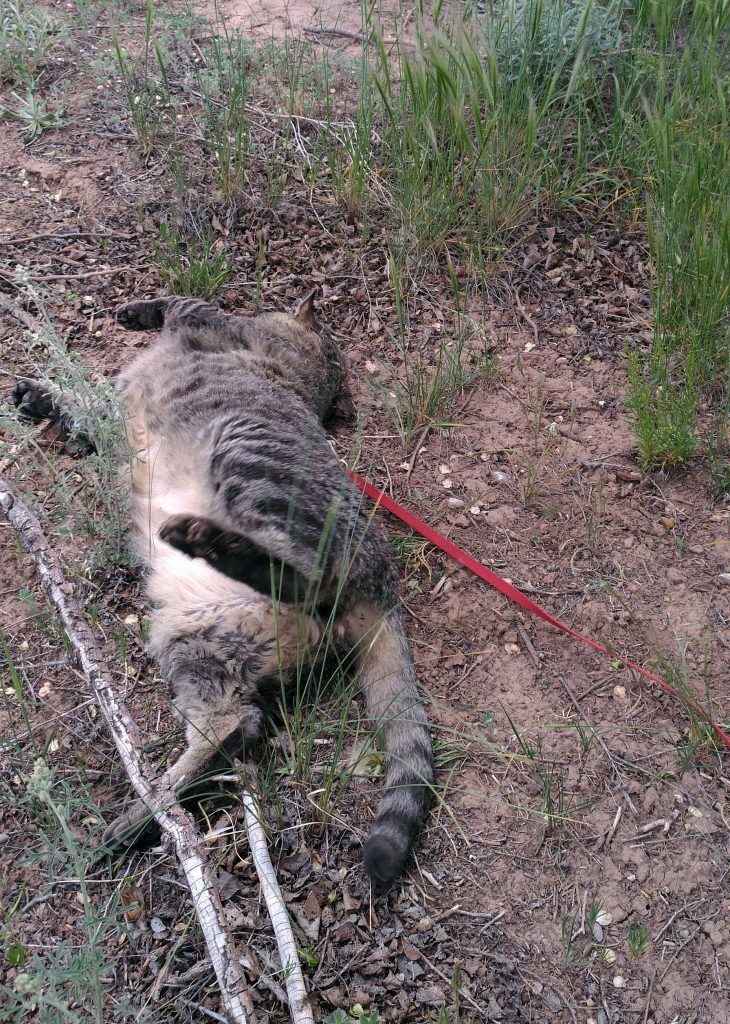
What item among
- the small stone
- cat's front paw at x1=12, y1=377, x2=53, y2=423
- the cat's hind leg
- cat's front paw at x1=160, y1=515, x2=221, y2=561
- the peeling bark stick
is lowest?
the small stone

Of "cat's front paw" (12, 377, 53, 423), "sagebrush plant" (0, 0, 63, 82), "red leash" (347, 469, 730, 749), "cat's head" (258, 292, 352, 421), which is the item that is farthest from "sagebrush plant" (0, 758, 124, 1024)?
"sagebrush plant" (0, 0, 63, 82)

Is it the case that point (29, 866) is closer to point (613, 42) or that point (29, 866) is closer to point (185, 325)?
point (185, 325)

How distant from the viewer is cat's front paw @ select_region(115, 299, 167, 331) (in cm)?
351

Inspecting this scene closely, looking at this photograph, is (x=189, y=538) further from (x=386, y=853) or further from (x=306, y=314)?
(x=306, y=314)

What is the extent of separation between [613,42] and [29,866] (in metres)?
4.53

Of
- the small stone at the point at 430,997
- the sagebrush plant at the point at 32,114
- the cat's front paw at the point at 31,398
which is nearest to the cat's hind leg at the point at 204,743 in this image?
the small stone at the point at 430,997

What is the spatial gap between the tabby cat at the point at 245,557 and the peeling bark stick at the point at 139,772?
0.13 meters

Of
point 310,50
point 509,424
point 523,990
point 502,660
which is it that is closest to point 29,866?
point 523,990

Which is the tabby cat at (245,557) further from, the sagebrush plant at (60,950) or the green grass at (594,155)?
the green grass at (594,155)

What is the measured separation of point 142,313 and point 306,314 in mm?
747

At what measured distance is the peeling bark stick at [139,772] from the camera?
1.76m

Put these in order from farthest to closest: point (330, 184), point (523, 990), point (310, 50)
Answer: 1. point (310, 50)
2. point (330, 184)
3. point (523, 990)

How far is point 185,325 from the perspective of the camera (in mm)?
3375

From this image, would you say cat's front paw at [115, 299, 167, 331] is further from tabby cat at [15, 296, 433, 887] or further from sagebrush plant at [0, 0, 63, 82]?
sagebrush plant at [0, 0, 63, 82]
